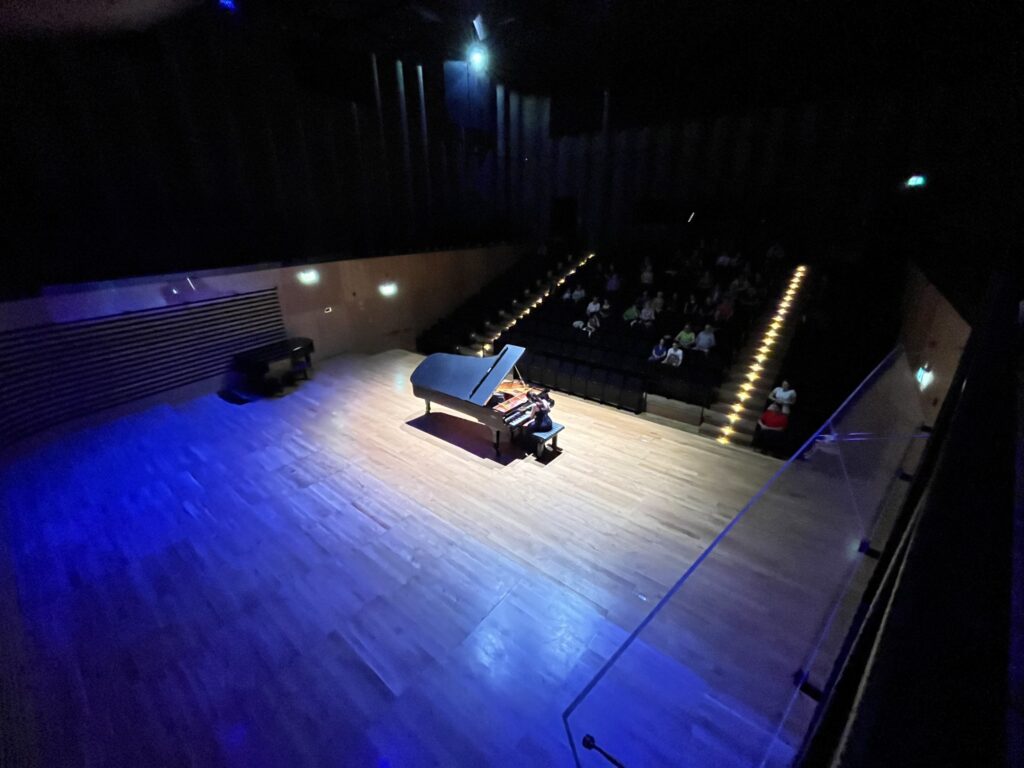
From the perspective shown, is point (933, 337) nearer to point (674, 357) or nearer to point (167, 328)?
point (674, 357)

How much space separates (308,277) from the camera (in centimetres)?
838

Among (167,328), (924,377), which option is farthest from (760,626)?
(167,328)

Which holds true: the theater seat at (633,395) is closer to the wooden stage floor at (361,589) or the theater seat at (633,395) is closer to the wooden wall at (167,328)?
the wooden stage floor at (361,589)

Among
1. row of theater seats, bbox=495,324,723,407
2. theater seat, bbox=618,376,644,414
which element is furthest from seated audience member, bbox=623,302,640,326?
theater seat, bbox=618,376,644,414

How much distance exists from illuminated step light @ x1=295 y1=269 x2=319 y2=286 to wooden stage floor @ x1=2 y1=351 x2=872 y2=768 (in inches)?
133

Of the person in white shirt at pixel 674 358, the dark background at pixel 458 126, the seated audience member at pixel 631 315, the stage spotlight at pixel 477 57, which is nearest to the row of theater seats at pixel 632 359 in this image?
the person in white shirt at pixel 674 358

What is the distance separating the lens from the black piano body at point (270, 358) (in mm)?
7309

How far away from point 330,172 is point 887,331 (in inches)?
421

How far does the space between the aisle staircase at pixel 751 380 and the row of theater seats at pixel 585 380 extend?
104 cm

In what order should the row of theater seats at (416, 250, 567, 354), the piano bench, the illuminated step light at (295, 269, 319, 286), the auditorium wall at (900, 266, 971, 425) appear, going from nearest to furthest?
the auditorium wall at (900, 266, 971, 425)
the piano bench
the illuminated step light at (295, 269, 319, 286)
the row of theater seats at (416, 250, 567, 354)

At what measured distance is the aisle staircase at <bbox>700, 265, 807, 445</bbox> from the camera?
608 centimetres

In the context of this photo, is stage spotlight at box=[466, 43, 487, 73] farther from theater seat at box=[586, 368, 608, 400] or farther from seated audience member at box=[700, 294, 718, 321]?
theater seat at box=[586, 368, 608, 400]

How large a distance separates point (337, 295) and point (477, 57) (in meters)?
6.52

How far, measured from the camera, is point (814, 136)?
33.5 feet
